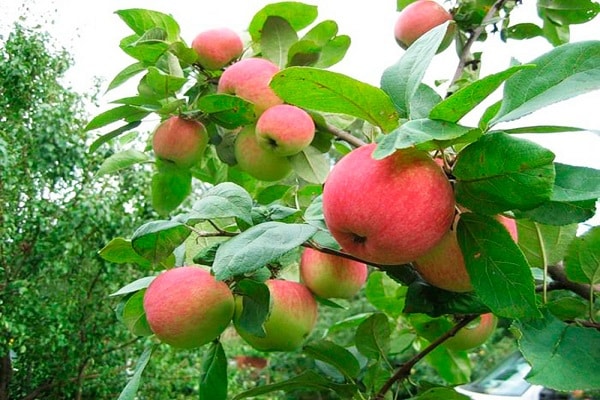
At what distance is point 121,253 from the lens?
0.64 metres

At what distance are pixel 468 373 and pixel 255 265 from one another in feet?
2.18

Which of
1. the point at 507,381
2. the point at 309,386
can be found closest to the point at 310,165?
the point at 309,386

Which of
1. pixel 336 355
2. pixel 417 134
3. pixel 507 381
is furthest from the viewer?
pixel 507 381

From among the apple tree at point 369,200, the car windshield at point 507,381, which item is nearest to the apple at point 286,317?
the apple tree at point 369,200

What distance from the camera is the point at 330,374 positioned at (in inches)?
33.0

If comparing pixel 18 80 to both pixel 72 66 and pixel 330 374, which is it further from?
pixel 330 374

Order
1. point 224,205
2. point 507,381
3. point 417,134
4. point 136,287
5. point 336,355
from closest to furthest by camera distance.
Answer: point 417,134, point 224,205, point 136,287, point 336,355, point 507,381

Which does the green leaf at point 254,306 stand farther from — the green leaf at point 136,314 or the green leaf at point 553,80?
the green leaf at point 553,80

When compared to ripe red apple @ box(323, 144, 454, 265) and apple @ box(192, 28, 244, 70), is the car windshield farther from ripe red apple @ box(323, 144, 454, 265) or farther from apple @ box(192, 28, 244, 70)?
ripe red apple @ box(323, 144, 454, 265)

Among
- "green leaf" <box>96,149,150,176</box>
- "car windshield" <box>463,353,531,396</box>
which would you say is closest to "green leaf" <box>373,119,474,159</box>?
"green leaf" <box>96,149,150,176</box>

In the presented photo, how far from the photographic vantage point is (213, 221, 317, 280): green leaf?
0.46 m

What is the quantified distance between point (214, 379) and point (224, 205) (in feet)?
0.75

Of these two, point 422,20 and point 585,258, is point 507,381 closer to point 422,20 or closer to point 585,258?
point 422,20

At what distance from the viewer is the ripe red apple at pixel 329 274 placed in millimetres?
702
